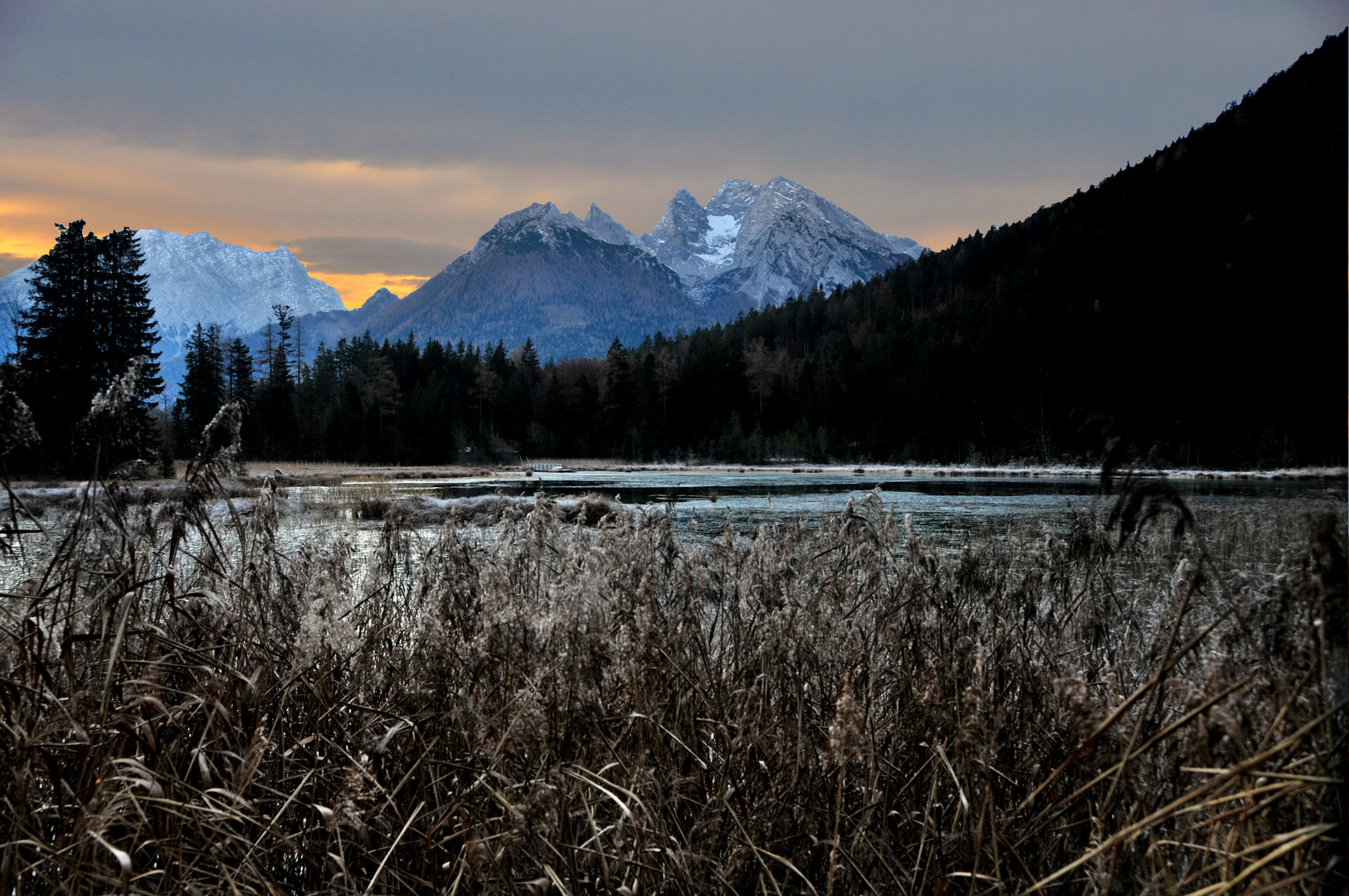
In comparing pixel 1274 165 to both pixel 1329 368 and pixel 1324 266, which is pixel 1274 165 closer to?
pixel 1324 266

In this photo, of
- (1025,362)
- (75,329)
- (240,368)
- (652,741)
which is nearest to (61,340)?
(75,329)

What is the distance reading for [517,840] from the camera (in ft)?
4.98

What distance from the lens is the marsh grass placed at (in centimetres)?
130

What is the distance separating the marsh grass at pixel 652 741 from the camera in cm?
130

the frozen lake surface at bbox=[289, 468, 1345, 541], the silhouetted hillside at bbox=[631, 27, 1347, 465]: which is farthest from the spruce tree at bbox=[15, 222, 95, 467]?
the silhouetted hillside at bbox=[631, 27, 1347, 465]

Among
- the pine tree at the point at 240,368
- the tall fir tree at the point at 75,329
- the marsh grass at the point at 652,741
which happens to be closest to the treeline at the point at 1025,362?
the marsh grass at the point at 652,741

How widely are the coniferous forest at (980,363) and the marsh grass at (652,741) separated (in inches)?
21.6

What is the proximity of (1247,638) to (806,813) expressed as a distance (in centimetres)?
118

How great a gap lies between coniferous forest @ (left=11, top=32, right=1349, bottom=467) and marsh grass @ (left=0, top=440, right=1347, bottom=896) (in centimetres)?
55

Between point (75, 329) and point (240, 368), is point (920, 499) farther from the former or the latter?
point (240, 368)

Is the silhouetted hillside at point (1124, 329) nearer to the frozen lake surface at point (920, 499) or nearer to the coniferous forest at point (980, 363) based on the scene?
the coniferous forest at point (980, 363)

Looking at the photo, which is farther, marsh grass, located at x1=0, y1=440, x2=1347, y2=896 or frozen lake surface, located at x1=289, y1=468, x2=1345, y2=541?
frozen lake surface, located at x1=289, y1=468, x2=1345, y2=541

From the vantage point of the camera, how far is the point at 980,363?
209 feet

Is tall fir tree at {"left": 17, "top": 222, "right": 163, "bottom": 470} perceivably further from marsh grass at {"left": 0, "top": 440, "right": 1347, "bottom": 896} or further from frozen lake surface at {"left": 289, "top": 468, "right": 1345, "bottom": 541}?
marsh grass at {"left": 0, "top": 440, "right": 1347, "bottom": 896}
